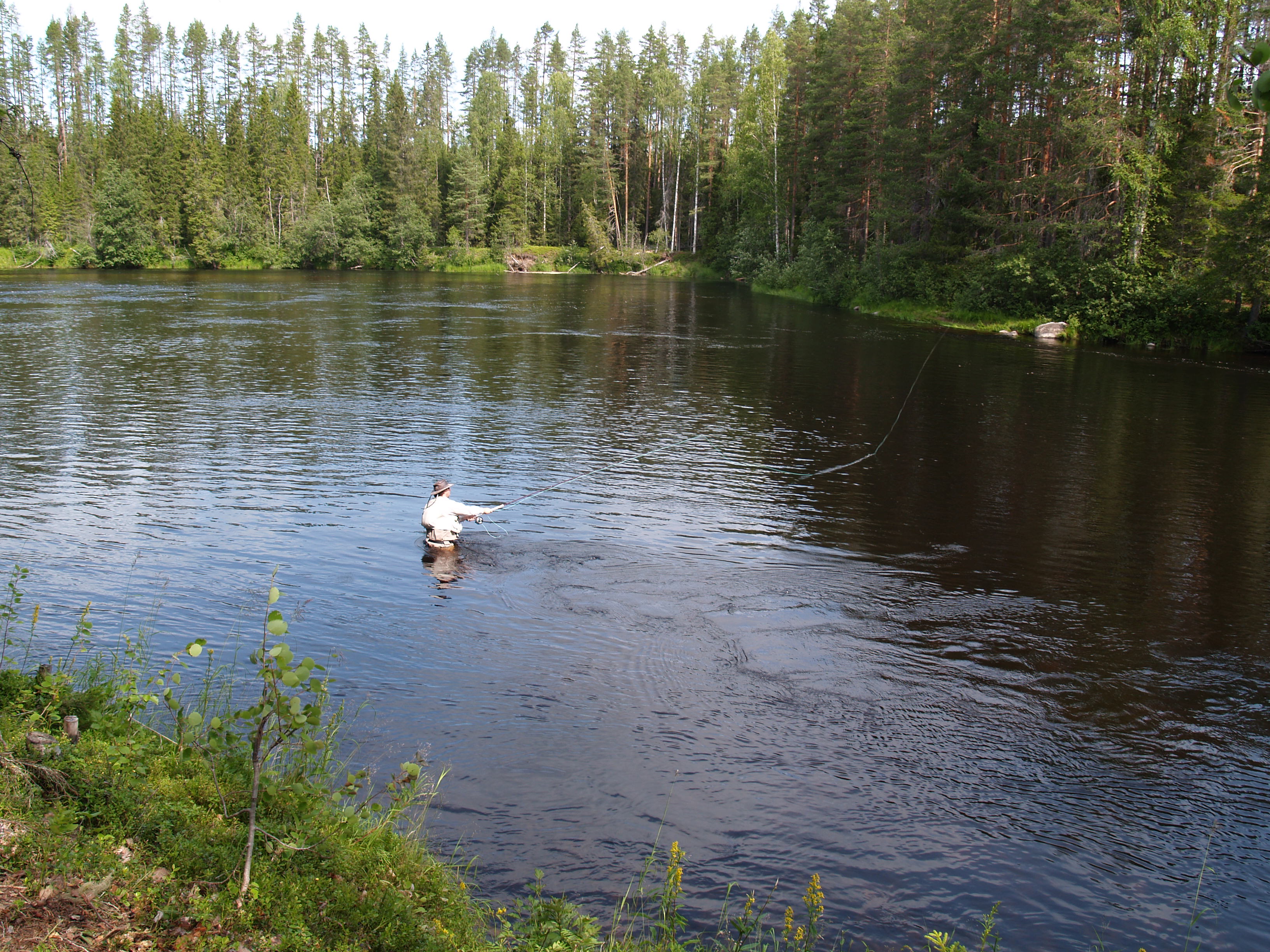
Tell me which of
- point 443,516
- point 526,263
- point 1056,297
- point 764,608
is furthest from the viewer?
point 526,263

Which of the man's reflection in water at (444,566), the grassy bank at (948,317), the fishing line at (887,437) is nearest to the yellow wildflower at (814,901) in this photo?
the man's reflection in water at (444,566)

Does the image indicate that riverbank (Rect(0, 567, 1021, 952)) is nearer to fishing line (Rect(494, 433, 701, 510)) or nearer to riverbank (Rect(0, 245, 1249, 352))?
fishing line (Rect(494, 433, 701, 510))

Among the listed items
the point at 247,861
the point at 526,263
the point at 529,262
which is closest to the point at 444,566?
the point at 247,861

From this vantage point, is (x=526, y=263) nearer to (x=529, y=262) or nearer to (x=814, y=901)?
(x=529, y=262)

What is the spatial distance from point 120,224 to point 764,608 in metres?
90.3

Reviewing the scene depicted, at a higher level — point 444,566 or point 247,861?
point 247,861

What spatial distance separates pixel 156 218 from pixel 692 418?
83665 mm

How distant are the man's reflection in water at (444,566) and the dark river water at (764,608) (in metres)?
0.08

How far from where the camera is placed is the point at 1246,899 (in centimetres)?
653

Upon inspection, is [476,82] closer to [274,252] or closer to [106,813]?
[274,252]

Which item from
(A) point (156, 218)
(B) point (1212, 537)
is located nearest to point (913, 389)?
(B) point (1212, 537)

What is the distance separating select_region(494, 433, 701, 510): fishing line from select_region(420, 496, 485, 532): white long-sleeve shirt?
1.43ft

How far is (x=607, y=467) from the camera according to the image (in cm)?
1873

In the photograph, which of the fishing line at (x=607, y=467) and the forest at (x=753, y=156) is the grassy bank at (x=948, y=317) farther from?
the fishing line at (x=607, y=467)
